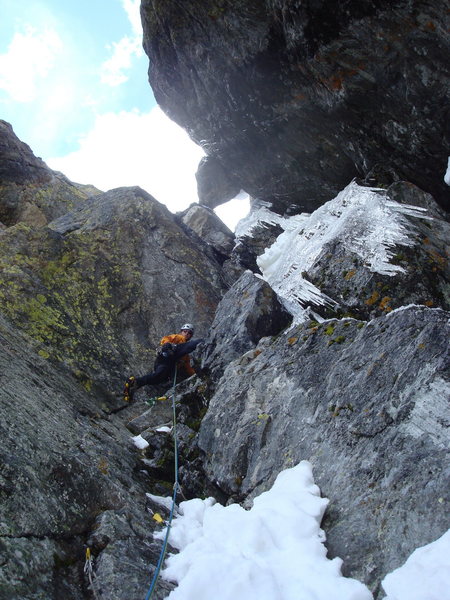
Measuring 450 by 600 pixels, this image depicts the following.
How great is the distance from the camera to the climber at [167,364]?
13028 millimetres

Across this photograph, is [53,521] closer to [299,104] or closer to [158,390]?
[158,390]

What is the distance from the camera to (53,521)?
18.3 feet

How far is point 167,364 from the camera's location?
43.6ft

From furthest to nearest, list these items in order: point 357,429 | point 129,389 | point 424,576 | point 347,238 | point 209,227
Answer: point 209,227 → point 129,389 → point 347,238 → point 357,429 → point 424,576

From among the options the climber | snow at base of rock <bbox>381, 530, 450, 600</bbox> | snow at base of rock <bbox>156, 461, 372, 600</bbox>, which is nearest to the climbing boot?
the climber

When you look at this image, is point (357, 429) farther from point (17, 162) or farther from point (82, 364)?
point (17, 162)

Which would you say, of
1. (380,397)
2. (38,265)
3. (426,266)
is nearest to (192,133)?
(38,265)

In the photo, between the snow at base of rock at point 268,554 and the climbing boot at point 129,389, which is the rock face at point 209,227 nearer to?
the climbing boot at point 129,389

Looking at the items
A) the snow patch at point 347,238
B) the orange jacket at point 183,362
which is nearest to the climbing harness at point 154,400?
the orange jacket at point 183,362

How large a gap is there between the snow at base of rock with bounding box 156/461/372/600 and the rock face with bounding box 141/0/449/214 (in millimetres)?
10942

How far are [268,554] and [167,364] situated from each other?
28.0 ft

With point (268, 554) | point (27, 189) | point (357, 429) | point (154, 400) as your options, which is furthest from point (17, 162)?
point (268, 554)

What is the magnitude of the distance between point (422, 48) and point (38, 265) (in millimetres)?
13031

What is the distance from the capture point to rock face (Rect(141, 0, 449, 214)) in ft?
40.4
